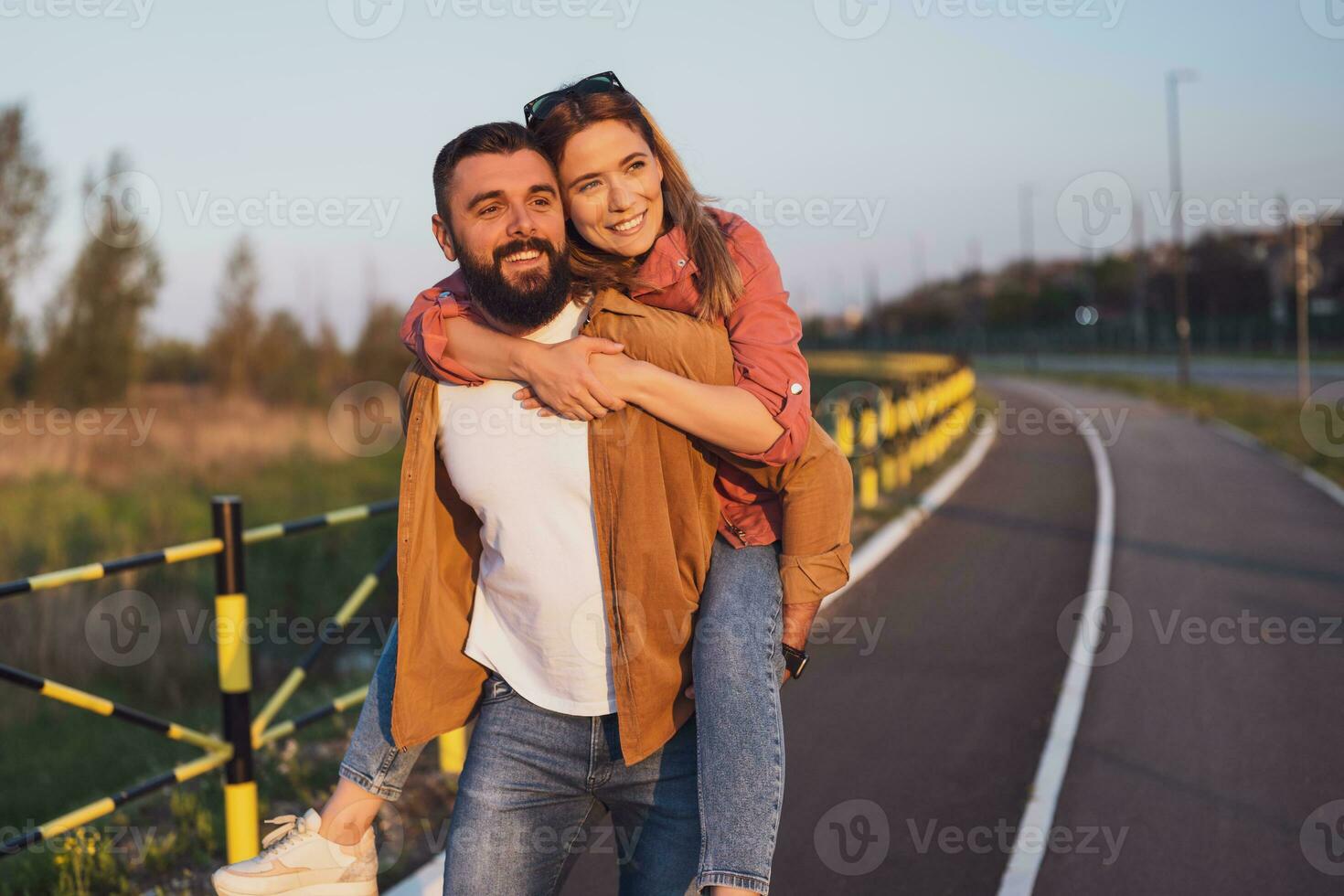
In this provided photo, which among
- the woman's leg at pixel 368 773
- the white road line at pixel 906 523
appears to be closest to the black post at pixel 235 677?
the woman's leg at pixel 368 773

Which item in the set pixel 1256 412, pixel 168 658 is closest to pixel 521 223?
pixel 168 658

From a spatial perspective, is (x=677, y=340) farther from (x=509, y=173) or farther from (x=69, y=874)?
(x=69, y=874)

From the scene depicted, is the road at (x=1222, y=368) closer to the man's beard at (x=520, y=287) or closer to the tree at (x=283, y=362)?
the tree at (x=283, y=362)

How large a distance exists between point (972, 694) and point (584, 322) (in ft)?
16.4

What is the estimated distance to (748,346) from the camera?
241 cm

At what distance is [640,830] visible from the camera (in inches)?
96.5

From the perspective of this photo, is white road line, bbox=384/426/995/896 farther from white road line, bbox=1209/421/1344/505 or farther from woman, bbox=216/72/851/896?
white road line, bbox=1209/421/1344/505

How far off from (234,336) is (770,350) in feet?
142

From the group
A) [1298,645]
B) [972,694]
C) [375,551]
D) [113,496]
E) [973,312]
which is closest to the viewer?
[972,694]

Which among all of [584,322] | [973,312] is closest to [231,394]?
[584,322]

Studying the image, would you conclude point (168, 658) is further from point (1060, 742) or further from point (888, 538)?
point (1060, 742)

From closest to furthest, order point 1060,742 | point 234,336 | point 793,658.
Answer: point 793,658 < point 1060,742 < point 234,336

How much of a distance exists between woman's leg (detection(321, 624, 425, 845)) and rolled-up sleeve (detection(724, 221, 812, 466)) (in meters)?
0.91

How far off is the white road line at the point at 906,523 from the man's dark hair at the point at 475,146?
4.89m
